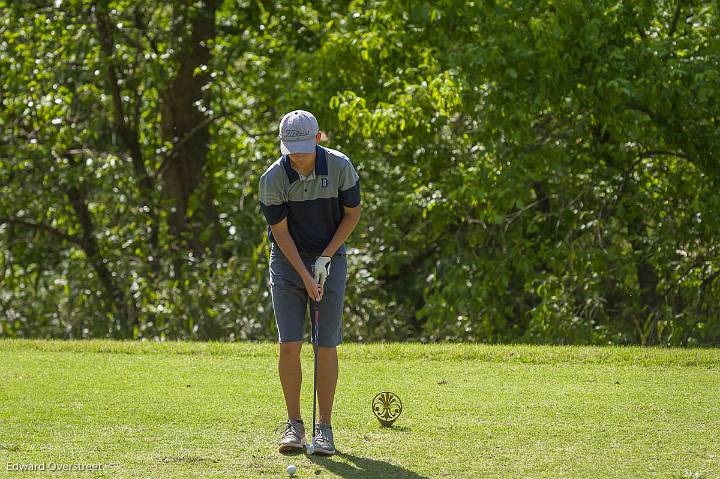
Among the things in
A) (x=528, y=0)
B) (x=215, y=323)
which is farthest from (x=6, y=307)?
(x=528, y=0)

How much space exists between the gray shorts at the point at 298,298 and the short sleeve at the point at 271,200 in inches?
7.6

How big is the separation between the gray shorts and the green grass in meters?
0.58

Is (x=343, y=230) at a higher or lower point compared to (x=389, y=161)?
lower

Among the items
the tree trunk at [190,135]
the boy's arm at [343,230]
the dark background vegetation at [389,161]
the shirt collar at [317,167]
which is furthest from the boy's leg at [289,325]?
the tree trunk at [190,135]

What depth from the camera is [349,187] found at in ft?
19.4

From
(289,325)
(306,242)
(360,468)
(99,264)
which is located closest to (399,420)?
(289,325)

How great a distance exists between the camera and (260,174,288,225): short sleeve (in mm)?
5835

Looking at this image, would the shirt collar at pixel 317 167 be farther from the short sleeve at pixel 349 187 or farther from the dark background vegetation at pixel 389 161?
the dark background vegetation at pixel 389 161

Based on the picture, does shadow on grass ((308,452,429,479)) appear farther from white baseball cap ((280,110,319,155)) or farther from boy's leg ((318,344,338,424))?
white baseball cap ((280,110,319,155))

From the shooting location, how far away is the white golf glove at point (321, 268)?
582 centimetres

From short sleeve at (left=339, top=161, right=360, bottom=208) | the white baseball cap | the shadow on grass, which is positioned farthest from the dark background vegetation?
the shadow on grass

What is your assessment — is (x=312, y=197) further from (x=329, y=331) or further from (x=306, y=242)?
(x=329, y=331)

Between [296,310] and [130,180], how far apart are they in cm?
1070

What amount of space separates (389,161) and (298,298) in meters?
8.73
